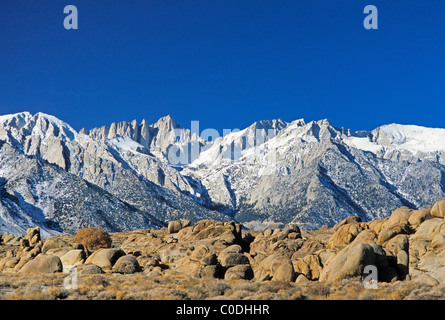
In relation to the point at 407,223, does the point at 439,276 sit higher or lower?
lower

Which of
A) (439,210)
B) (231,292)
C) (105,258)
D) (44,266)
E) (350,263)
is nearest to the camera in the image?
(231,292)

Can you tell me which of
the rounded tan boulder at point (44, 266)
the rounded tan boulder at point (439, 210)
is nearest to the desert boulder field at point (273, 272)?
the rounded tan boulder at point (439, 210)

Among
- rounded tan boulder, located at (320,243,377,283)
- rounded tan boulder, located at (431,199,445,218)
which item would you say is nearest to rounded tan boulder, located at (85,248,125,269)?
rounded tan boulder, located at (320,243,377,283)

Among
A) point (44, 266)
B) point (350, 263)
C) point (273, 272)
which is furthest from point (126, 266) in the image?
point (350, 263)

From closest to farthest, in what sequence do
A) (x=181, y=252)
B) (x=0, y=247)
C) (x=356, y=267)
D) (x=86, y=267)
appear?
(x=356, y=267) < (x=86, y=267) < (x=181, y=252) < (x=0, y=247)

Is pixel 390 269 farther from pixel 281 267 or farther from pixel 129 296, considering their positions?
pixel 129 296

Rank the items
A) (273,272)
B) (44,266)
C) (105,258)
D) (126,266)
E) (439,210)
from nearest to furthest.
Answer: (273,272) → (44,266) → (126,266) → (105,258) → (439,210)

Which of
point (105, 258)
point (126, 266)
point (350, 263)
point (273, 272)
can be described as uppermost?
point (350, 263)

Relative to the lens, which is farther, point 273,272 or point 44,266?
point 44,266

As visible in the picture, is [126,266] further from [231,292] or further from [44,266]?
[231,292]
